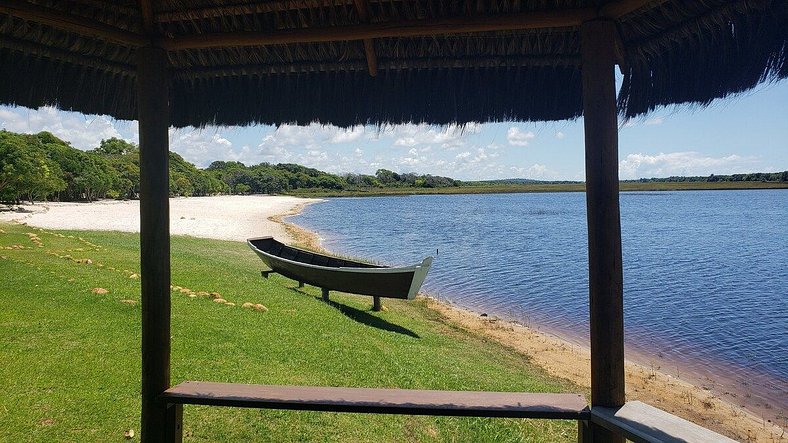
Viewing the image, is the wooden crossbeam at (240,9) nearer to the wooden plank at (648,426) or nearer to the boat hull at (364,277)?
the wooden plank at (648,426)

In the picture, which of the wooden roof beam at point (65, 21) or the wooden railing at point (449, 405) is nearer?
the wooden railing at point (449, 405)

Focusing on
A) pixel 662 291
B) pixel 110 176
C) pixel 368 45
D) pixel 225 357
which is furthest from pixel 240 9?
pixel 110 176

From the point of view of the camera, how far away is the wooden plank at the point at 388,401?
220cm

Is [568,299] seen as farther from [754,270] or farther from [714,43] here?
[714,43]

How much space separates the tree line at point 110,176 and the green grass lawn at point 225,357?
2.53m

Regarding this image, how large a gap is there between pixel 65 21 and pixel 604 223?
2692 millimetres

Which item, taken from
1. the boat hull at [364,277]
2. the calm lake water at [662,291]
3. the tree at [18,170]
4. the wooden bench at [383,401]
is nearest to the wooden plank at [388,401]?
the wooden bench at [383,401]

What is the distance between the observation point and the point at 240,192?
9356 centimetres

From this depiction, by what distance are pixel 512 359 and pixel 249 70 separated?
615cm

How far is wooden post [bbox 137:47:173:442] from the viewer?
244 cm

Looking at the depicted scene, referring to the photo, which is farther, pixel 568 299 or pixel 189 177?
pixel 189 177

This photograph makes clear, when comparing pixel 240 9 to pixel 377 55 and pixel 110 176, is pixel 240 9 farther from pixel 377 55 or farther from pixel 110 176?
pixel 110 176

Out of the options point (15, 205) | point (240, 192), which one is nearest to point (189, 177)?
point (240, 192)

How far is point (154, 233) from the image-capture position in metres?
2.46
